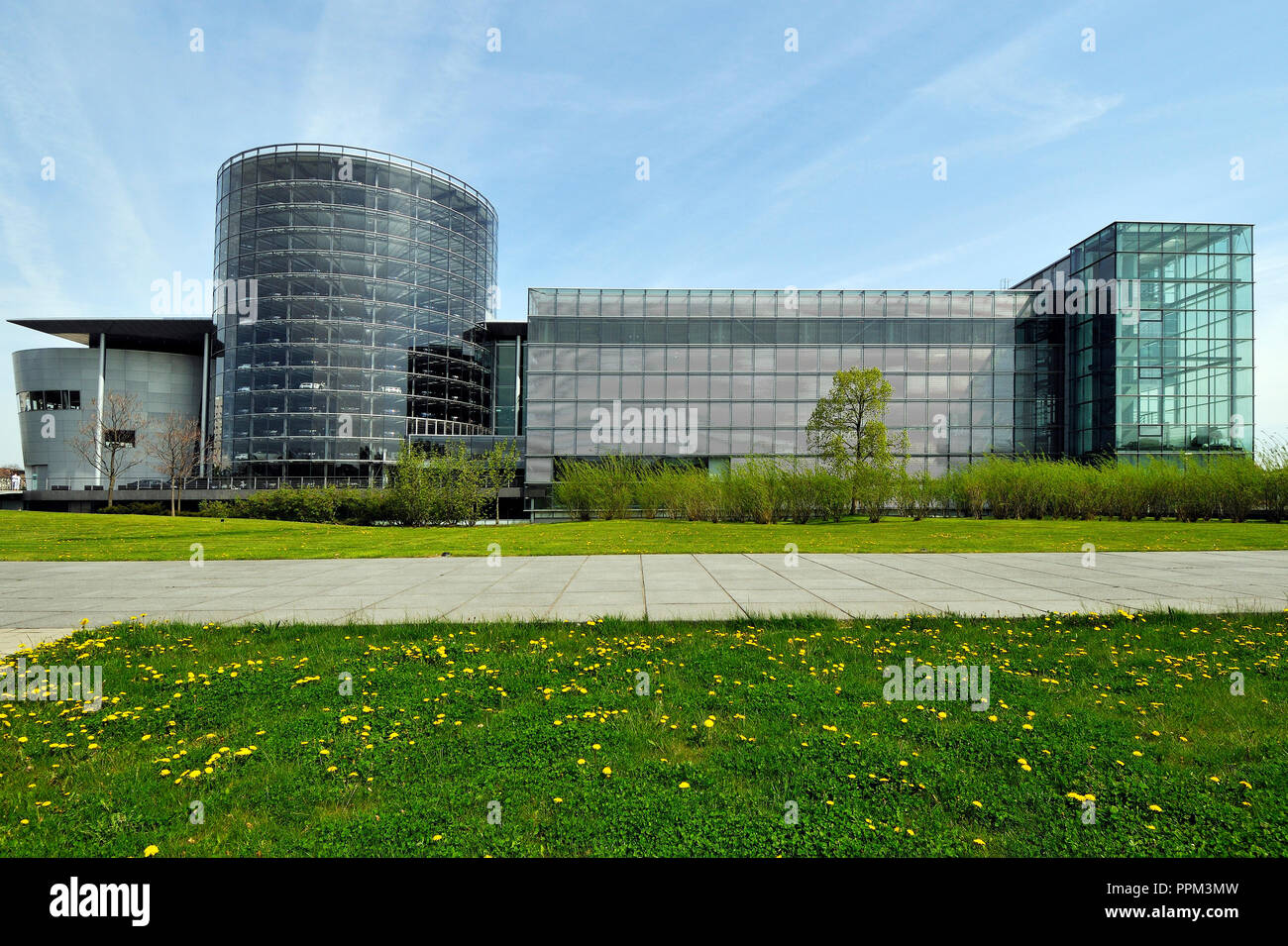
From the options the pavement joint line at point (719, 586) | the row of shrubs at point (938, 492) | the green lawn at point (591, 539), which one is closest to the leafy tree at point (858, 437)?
the row of shrubs at point (938, 492)

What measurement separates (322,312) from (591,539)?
151 ft

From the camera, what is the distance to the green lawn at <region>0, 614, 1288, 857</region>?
9.12 feet

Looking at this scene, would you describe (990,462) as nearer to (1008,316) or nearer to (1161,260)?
(1008,316)

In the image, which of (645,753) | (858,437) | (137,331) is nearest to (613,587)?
(645,753)

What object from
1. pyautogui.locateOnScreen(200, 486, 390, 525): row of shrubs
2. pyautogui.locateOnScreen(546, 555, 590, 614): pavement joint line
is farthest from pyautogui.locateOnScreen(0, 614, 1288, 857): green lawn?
pyautogui.locateOnScreen(200, 486, 390, 525): row of shrubs

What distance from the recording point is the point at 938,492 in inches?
1168

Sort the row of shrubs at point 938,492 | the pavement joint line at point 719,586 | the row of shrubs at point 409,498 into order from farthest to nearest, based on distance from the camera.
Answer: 1. the row of shrubs at point 409,498
2. the row of shrubs at point 938,492
3. the pavement joint line at point 719,586

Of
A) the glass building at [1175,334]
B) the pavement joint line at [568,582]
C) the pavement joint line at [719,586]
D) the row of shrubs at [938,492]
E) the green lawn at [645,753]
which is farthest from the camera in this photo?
the glass building at [1175,334]

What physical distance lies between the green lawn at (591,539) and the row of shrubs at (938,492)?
2875 millimetres

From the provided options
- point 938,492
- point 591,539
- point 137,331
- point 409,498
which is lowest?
point 591,539

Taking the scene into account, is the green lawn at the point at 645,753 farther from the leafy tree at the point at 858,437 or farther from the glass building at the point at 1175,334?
the glass building at the point at 1175,334

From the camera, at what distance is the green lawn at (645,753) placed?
2.78m

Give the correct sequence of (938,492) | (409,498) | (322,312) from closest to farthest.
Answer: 1. (409,498)
2. (938,492)
3. (322,312)

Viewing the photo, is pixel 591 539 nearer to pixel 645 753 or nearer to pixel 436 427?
pixel 645 753
